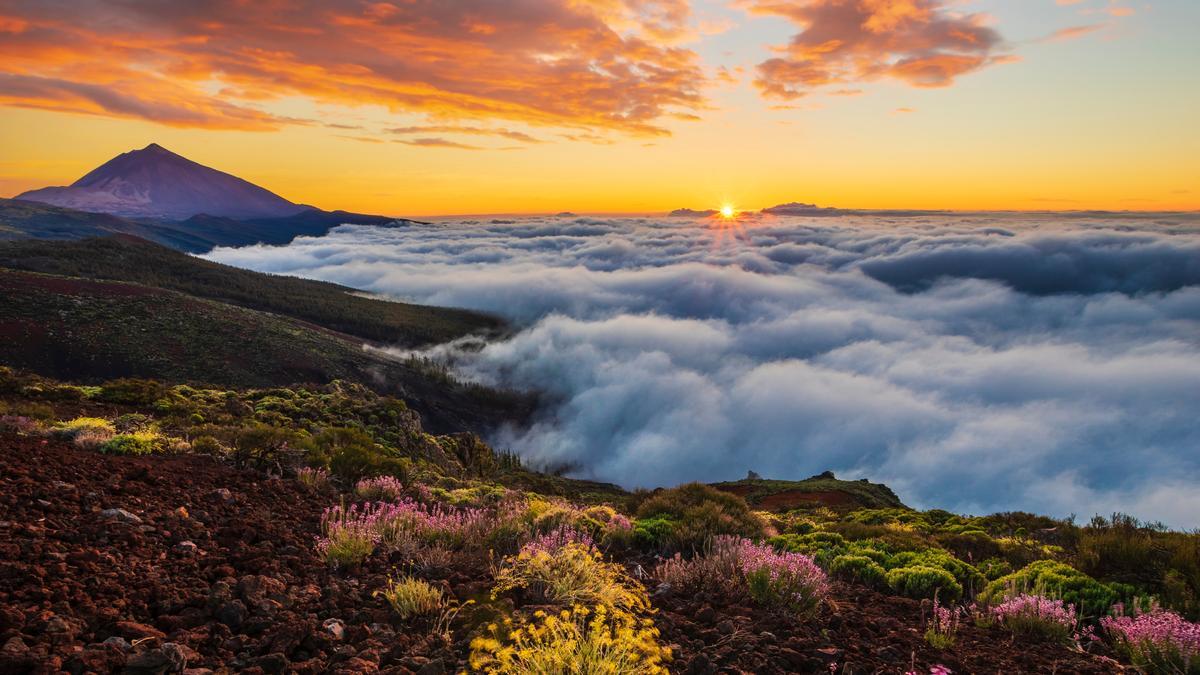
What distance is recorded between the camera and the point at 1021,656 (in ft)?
16.0

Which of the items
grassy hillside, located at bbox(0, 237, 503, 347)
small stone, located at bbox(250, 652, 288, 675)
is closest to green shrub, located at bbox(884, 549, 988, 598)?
small stone, located at bbox(250, 652, 288, 675)

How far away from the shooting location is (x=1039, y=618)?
5.51 meters

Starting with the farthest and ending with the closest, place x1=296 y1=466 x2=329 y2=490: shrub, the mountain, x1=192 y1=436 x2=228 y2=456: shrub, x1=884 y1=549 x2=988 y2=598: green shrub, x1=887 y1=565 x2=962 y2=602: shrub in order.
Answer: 1. the mountain
2. x1=192 y1=436 x2=228 y2=456: shrub
3. x1=296 y1=466 x2=329 y2=490: shrub
4. x1=884 y1=549 x2=988 y2=598: green shrub
5. x1=887 y1=565 x2=962 y2=602: shrub

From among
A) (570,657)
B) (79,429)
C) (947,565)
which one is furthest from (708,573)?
(79,429)

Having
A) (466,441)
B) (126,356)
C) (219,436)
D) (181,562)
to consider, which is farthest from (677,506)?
(126,356)

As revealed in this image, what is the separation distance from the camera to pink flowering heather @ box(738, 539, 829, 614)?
5.40 meters

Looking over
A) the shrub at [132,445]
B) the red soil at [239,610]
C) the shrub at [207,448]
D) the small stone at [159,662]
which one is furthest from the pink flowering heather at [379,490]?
the small stone at [159,662]

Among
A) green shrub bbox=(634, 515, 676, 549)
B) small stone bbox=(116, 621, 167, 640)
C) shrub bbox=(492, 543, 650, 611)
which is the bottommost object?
green shrub bbox=(634, 515, 676, 549)

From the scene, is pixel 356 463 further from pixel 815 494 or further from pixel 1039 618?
pixel 815 494

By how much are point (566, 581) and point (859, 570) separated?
443 cm

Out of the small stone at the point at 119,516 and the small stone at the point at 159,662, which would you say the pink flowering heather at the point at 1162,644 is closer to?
the small stone at the point at 159,662

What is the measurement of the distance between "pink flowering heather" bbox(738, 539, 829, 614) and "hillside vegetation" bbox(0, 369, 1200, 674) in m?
0.02

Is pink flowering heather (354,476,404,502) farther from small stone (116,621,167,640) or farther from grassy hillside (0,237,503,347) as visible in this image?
grassy hillside (0,237,503,347)

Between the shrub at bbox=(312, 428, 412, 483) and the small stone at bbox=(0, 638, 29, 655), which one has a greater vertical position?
the small stone at bbox=(0, 638, 29, 655)
